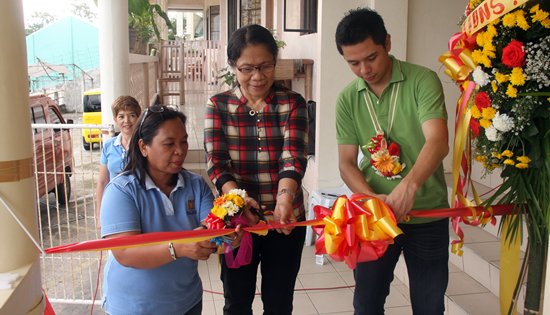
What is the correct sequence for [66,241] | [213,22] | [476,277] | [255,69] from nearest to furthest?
[255,69], [476,277], [66,241], [213,22]

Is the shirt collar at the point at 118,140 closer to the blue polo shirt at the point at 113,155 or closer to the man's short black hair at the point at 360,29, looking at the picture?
the blue polo shirt at the point at 113,155

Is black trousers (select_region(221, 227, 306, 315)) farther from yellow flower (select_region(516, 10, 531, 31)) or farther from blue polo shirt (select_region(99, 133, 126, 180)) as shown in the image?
blue polo shirt (select_region(99, 133, 126, 180))

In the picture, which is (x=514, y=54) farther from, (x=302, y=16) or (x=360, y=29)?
(x=302, y=16)

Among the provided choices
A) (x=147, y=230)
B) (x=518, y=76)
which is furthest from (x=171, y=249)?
(x=518, y=76)

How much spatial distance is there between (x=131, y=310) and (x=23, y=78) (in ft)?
2.64

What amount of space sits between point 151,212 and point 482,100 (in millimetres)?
1068

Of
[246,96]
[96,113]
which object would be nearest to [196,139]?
[96,113]

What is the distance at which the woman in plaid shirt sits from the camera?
1891 mm

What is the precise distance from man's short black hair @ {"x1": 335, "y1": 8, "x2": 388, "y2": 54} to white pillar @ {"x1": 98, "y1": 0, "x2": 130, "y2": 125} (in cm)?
274

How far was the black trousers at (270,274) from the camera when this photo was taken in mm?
1993

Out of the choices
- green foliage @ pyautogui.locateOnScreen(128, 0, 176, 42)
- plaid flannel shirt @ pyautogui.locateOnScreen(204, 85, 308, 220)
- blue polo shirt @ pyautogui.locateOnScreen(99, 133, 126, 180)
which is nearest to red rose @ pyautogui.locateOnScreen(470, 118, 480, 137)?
plaid flannel shirt @ pyautogui.locateOnScreen(204, 85, 308, 220)

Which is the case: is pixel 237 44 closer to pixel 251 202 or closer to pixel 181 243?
pixel 251 202

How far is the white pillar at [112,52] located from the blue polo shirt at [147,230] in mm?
2599

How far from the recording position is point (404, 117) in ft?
6.12
